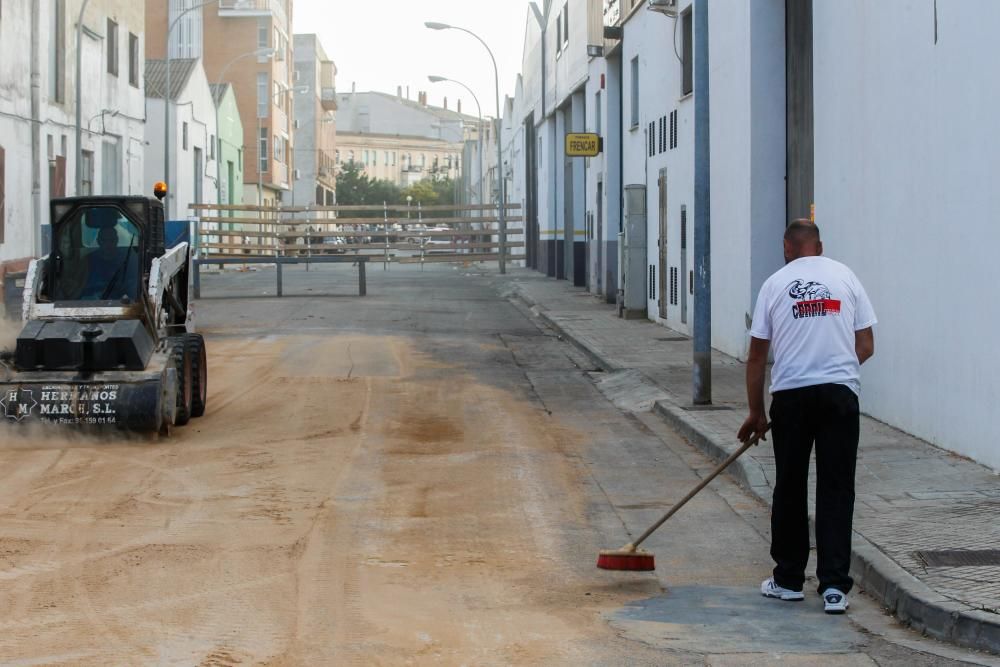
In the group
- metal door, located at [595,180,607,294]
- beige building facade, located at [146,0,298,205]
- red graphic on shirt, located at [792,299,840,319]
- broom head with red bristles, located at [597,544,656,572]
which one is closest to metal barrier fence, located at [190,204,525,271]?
metal door, located at [595,180,607,294]

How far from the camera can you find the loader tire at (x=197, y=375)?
12.9 m

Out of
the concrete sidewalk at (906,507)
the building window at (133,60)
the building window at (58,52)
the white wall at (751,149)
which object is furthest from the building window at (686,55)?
the building window at (133,60)

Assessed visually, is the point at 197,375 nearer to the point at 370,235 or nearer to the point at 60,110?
the point at 60,110

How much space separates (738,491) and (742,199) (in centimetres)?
787

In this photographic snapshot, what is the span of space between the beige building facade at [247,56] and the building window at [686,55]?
51.8 meters

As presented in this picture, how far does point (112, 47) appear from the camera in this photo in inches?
1410

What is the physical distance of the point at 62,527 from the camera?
8234 mm

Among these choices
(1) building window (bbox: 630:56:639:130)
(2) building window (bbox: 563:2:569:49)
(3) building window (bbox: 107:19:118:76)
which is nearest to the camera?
(1) building window (bbox: 630:56:639:130)

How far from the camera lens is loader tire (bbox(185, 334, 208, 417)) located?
12.9 meters

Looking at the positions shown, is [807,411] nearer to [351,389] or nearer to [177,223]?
[351,389]

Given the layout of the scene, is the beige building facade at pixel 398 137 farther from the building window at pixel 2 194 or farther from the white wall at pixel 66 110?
the building window at pixel 2 194

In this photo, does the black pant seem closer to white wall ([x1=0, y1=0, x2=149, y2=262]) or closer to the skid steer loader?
Result: the skid steer loader

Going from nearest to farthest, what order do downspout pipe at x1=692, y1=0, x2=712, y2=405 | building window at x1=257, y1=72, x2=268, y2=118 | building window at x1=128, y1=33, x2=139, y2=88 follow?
downspout pipe at x1=692, y1=0, x2=712, y2=405, building window at x1=128, y1=33, x2=139, y2=88, building window at x1=257, y1=72, x2=268, y2=118

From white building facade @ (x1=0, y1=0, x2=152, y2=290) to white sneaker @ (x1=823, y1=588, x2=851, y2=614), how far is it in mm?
20861
